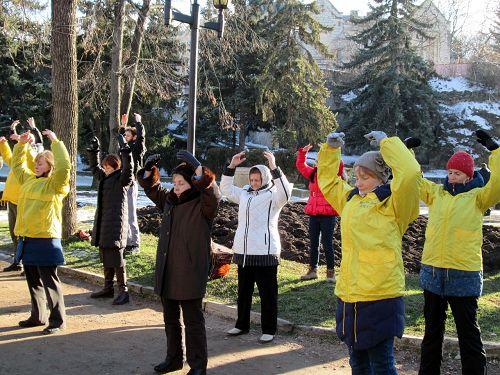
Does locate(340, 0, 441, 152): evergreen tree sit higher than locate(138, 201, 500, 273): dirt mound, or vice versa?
locate(340, 0, 441, 152): evergreen tree

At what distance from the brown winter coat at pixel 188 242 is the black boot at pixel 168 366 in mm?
615

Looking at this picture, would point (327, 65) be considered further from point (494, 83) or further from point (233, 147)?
point (233, 147)

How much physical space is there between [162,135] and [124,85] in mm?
10481

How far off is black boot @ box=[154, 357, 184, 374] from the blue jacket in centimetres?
178

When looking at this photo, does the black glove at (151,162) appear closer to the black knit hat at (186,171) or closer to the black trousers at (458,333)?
the black knit hat at (186,171)

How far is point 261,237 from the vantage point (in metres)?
5.90

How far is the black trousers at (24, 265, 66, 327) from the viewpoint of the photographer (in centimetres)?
594

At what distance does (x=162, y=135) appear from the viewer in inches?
1144

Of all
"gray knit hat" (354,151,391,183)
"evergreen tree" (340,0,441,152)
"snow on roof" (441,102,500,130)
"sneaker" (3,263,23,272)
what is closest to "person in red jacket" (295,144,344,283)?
"gray knit hat" (354,151,391,183)

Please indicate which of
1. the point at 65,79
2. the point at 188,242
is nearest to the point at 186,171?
the point at 188,242

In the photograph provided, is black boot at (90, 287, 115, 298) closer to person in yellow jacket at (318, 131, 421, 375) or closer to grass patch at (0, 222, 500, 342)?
grass patch at (0, 222, 500, 342)

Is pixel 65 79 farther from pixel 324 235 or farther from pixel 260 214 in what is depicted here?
pixel 260 214

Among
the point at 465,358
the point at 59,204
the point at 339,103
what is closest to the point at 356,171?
the point at 465,358

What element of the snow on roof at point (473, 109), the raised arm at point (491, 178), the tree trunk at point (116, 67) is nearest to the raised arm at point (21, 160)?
the raised arm at point (491, 178)
